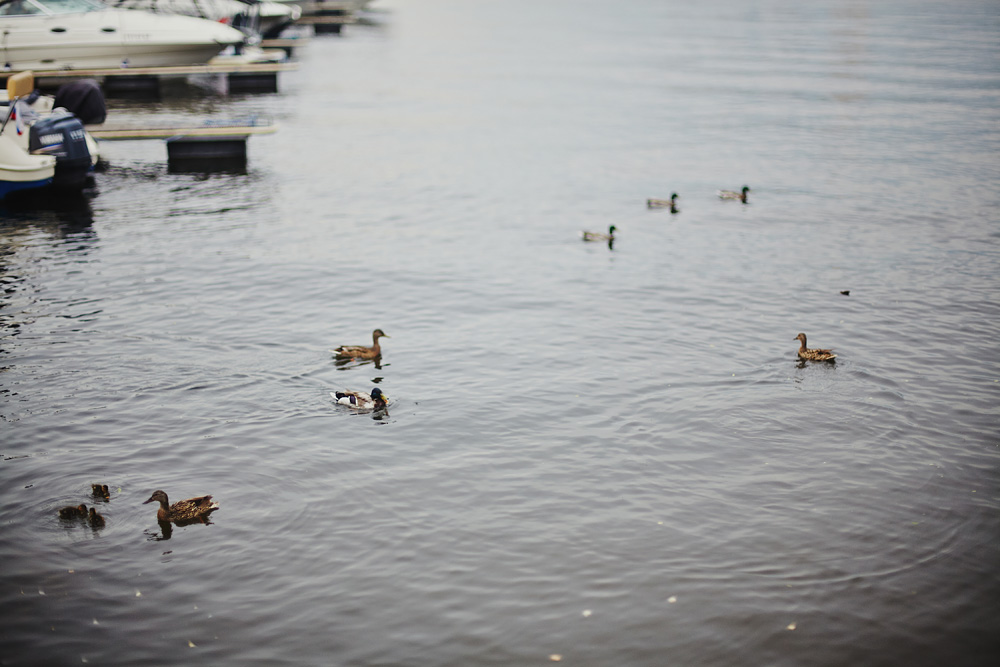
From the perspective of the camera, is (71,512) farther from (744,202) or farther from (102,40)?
(102,40)

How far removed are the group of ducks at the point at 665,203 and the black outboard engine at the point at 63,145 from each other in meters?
13.5

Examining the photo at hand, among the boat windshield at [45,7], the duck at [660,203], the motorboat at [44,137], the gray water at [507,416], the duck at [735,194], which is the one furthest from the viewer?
the boat windshield at [45,7]

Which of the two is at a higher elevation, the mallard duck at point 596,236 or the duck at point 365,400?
the mallard duck at point 596,236

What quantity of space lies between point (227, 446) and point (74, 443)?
1951 millimetres

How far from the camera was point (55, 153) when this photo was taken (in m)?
23.4

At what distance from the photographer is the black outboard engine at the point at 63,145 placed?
2314 cm

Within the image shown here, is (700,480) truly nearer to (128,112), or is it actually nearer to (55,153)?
(55,153)

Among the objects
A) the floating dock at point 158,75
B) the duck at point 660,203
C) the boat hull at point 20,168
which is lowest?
the duck at point 660,203

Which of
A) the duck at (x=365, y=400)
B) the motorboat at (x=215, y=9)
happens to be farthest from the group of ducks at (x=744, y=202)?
the motorboat at (x=215, y=9)

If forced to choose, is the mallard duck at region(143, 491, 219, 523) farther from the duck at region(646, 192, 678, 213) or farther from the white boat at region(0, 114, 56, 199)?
the duck at region(646, 192, 678, 213)

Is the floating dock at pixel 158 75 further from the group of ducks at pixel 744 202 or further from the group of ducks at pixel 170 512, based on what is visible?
the group of ducks at pixel 170 512

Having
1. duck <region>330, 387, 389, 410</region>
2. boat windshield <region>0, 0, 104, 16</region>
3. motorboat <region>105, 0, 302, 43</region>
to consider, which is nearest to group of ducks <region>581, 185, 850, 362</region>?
duck <region>330, 387, 389, 410</region>

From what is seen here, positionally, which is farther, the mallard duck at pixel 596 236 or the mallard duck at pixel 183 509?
the mallard duck at pixel 596 236

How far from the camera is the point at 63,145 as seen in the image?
77.0ft
